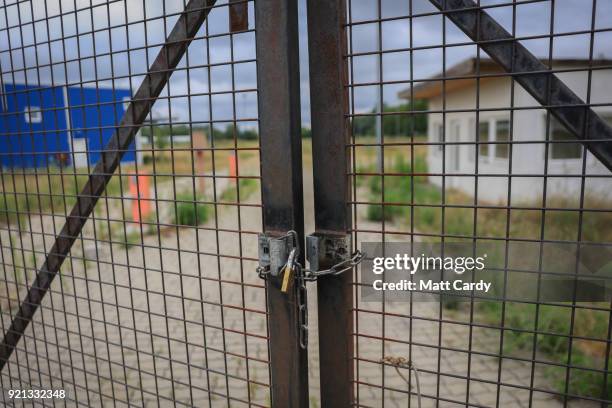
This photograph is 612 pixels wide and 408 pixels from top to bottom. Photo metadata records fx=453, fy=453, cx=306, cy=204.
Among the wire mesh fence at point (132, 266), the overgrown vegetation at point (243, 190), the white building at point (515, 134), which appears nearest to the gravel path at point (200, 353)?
the wire mesh fence at point (132, 266)

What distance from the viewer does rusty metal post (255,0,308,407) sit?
156 cm

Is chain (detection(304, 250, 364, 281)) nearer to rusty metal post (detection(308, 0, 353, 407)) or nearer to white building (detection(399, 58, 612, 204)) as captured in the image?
rusty metal post (detection(308, 0, 353, 407))

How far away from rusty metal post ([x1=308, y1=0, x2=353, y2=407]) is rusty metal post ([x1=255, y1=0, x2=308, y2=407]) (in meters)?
0.07

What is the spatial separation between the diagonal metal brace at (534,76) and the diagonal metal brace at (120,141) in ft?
3.01

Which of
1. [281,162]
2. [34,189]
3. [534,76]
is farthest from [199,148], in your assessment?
[34,189]

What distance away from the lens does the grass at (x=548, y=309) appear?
2.03 meters

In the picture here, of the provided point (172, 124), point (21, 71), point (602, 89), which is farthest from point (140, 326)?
point (602, 89)

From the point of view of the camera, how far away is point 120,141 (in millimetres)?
2025

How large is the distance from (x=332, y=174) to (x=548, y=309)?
3815 millimetres

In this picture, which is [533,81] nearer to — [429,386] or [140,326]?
[429,386]

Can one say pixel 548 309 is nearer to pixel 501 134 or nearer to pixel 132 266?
pixel 132 266

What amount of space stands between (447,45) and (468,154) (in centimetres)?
1352

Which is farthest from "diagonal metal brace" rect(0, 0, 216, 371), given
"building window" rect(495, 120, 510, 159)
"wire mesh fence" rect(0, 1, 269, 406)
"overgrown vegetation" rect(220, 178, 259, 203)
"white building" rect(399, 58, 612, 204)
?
"building window" rect(495, 120, 510, 159)

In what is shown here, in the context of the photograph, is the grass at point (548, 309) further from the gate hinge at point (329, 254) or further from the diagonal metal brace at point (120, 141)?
the diagonal metal brace at point (120, 141)
